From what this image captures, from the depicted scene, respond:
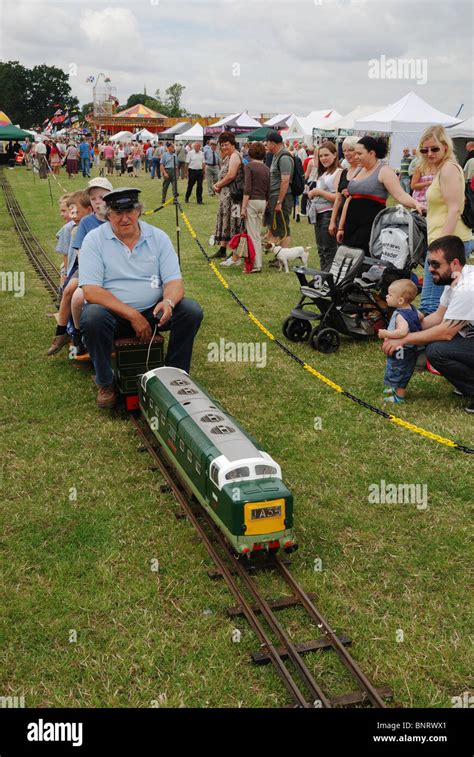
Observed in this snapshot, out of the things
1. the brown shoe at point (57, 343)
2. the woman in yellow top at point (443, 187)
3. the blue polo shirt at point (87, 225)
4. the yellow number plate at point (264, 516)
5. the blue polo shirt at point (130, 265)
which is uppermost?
the woman in yellow top at point (443, 187)

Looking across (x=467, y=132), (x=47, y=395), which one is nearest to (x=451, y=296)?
(x=47, y=395)

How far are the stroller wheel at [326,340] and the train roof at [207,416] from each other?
2.88 m

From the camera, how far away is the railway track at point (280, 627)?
3.26 metres

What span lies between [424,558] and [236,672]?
1556 millimetres

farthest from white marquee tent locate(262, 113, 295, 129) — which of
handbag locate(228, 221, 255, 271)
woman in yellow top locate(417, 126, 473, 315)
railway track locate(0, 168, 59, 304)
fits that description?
woman in yellow top locate(417, 126, 473, 315)

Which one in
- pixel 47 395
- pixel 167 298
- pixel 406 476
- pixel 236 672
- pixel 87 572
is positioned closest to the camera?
pixel 236 672

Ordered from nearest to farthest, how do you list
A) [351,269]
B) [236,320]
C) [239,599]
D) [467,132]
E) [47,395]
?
[239,599] < [47,395] < [351,269] < [236,320] < [467,132]

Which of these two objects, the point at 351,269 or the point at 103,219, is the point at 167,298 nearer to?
the point at 103,219

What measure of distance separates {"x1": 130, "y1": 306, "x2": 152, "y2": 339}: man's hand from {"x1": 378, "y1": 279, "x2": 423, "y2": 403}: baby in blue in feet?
7.42

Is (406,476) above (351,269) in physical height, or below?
below

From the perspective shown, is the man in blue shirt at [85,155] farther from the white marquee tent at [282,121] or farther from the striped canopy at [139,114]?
the striped canopy at [139,114]

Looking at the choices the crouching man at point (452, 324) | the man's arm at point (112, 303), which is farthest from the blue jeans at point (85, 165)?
the crouching man at point (452, 324)

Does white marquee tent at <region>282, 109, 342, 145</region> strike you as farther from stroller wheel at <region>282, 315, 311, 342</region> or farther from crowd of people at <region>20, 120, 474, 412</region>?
Answer: stroller wheel at <region>282, 315, 311, 342</region>

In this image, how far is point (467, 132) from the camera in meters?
25.5
